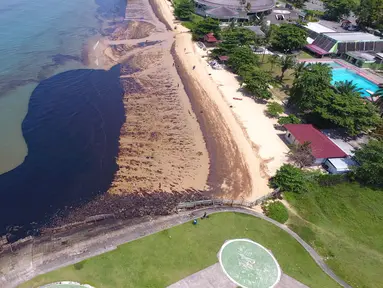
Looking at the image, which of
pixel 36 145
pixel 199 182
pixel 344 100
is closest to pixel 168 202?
pixel 199 182

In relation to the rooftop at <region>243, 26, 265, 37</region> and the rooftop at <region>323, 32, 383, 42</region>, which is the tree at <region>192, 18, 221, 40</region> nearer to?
the rooftop at <region>243, 26, 265, 37</region>

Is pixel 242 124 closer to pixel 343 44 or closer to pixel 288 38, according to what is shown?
pixel 288 38

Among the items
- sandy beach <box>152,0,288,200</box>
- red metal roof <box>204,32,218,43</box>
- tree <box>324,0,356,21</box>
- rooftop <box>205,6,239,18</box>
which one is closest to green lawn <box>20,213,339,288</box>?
sandy beach <box>152,0,288,200</box>

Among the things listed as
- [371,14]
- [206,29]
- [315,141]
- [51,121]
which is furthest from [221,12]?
[51,121]

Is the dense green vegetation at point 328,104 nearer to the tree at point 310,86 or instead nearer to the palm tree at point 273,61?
the tree at point 310,86

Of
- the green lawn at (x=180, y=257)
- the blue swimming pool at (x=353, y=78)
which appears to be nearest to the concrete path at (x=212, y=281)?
the green lawn at (x=180, y=257)
